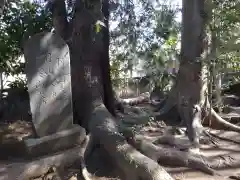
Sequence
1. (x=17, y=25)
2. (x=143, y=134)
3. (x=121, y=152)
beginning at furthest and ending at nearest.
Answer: (x=17, y=25), (x=143, y=134), (x=121, y=152)

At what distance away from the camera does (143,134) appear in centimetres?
527

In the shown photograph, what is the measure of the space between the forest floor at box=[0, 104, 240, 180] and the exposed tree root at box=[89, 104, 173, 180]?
0.28 meters

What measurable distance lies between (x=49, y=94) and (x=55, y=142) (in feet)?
2.27

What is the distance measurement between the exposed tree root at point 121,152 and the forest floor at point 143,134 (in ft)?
0.93

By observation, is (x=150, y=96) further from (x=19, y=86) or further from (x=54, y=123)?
(x=54, y=123)

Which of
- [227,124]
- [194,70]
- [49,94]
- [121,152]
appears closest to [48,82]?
[49,94]

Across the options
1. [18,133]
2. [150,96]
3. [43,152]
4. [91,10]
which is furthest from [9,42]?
[150,96]

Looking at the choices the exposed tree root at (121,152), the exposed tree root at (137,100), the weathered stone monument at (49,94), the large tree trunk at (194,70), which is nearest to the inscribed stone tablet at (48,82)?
the weathered stone monument at (49,94)

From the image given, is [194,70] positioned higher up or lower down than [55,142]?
higher up

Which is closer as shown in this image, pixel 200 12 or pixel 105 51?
pixel 200 12

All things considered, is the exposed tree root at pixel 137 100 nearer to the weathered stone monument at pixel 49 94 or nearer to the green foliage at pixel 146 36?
the green foliage at pixel 146 36

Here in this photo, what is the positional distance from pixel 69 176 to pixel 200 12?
355 cm

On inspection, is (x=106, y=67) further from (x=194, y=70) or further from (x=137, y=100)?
(x=137, y=100)

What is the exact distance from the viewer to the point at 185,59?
552 centimetres
